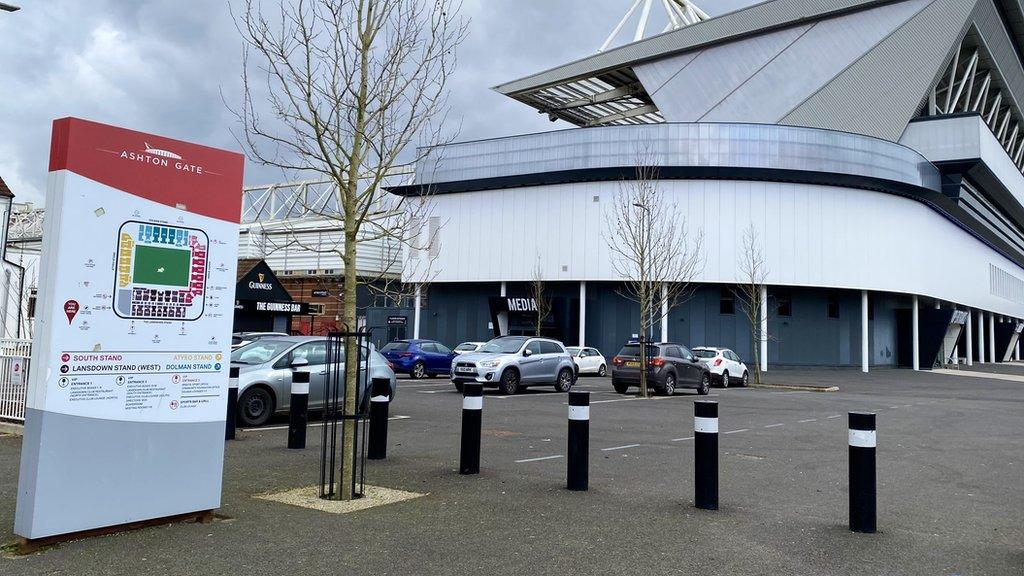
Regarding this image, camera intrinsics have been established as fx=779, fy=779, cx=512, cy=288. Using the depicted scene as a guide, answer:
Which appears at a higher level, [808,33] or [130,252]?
[808,33]

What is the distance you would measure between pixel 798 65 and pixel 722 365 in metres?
28.9

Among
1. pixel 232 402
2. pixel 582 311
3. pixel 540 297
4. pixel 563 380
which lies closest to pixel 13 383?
pixel 232 402

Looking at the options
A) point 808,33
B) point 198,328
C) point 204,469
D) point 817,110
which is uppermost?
point 808,33

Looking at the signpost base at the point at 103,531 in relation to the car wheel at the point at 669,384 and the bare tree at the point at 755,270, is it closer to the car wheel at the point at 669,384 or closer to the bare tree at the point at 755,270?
the car wheel at the point at 669,384

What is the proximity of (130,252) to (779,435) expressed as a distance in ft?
37.3

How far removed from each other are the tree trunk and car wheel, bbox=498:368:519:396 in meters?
14.9

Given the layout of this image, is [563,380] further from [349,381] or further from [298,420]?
[349,381]

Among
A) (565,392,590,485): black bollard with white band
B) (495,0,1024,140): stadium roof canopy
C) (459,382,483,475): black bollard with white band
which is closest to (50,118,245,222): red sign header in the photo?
(459,382,483,475): black bollard with white band

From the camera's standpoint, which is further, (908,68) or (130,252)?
(908,68)

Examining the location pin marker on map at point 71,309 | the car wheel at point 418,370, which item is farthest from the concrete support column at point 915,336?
the location pin marker on map at point 71,309

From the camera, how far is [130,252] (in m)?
5.80

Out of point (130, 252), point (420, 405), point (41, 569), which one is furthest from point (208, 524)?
point (420, 405)

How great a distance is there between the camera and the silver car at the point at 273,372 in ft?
43.0

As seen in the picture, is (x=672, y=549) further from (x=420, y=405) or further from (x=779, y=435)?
(x=420, y=405)
